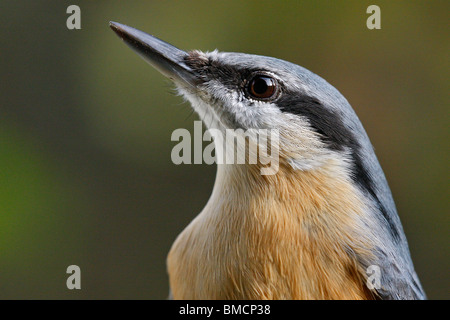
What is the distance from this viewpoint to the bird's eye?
1591mm

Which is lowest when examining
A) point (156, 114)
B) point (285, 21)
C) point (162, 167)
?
point (162, 167)

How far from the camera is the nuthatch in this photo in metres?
1.56

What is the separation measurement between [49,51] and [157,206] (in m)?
1.12

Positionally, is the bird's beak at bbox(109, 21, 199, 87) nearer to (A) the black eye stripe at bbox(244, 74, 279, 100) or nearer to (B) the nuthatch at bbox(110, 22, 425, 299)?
(B) the nuthatch at bbox(110, 22, 425, 299)

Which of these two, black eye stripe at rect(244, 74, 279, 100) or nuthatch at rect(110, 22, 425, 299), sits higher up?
black eye stripe at rect(244, 74, 279, 100)

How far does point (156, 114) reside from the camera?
11.0 feet

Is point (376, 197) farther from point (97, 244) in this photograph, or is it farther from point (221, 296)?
point (97, 244)

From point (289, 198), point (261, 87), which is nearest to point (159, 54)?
point (261, 87)

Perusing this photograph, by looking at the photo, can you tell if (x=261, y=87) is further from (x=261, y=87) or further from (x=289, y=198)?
(x=289, y=198)

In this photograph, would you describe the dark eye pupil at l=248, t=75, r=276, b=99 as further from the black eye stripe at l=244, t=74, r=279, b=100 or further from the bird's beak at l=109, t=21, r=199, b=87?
the bird's beak at l=109, t=21, r=199, b=87

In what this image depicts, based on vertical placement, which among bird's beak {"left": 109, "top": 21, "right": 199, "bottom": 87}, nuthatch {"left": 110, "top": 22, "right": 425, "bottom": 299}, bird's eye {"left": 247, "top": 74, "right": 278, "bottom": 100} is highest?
bird's beak {"left": 109, "top": 21, "right": 199, "bottom": 87}

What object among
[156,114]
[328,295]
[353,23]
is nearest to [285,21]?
[353,23]

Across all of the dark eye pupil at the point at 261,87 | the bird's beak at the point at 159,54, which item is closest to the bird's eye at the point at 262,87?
the dark eye pupil at the point at 261,87

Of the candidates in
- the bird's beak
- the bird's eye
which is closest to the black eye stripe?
the bird's eye
